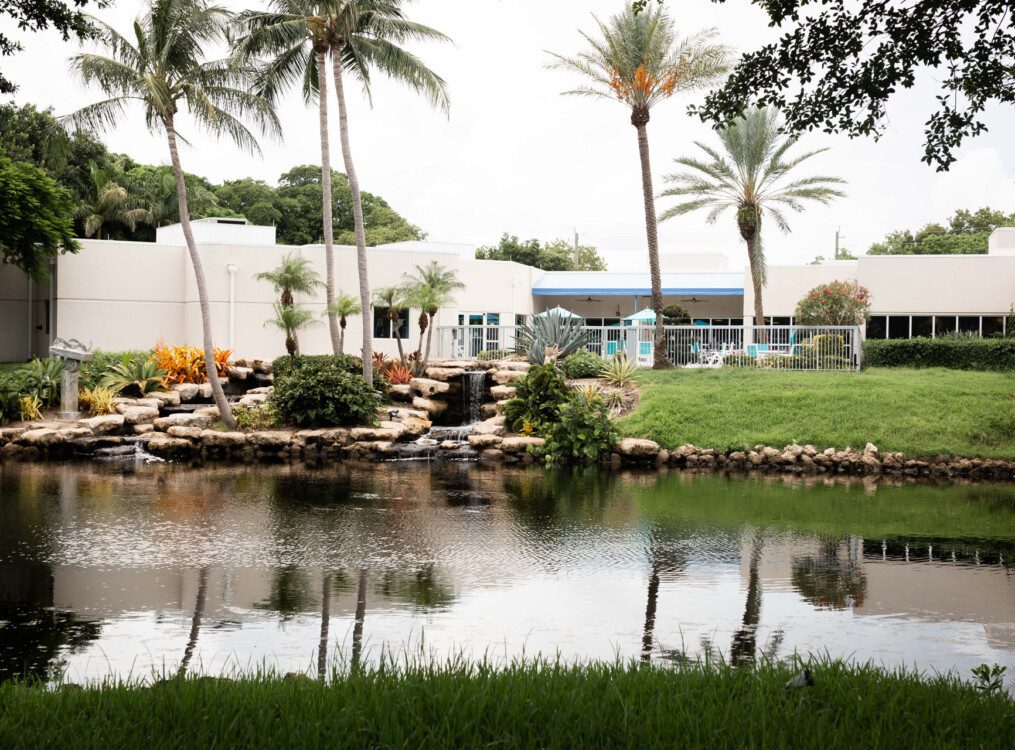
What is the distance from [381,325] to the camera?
108 feet

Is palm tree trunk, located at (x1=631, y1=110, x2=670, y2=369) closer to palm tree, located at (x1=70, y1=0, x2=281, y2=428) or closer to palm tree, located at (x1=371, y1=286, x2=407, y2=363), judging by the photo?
palm tree, located at (x1=371, y1=286, x2=407, y2=363)

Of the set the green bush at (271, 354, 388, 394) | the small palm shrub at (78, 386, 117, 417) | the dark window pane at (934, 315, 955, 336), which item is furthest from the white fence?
the small palm shrub at (78, 386, 117, 417)

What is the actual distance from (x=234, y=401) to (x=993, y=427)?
59.1 feet

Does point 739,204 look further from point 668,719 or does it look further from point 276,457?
point 668,719

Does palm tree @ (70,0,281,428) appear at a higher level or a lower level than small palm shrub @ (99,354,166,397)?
higher

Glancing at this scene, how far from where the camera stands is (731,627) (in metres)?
7.40

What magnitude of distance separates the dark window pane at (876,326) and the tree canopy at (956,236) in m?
22.5

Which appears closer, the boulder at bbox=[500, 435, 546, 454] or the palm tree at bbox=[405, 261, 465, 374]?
the boulder at bbox=[500, 435, 546, 454]

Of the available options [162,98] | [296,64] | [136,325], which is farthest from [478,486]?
[136,325]

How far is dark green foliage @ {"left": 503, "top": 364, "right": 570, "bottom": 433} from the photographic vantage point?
21766 millimetres

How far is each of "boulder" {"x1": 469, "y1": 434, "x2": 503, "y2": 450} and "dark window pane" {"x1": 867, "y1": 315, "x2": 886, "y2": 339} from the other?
19888mm

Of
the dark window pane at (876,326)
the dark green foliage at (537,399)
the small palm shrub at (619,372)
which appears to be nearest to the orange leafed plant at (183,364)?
the dark green foliage at (537,399)

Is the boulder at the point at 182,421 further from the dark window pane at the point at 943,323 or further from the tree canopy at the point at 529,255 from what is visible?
the tree canopy at the point at 529,255

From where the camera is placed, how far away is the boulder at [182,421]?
72.1 feet
